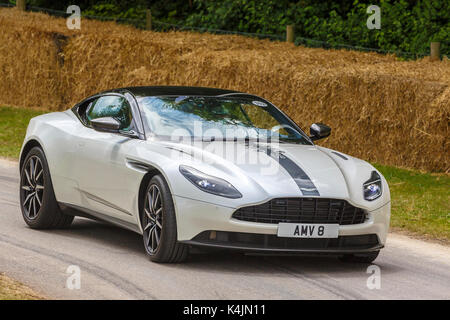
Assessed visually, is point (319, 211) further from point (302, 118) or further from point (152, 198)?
point (302, 118)

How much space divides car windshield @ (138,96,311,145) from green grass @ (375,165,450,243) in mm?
2506

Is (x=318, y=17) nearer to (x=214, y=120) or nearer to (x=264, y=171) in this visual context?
(x=214, y=120)

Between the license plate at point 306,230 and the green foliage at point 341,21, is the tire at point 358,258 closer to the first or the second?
the license plate at point 306,230

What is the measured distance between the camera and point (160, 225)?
8438 mm

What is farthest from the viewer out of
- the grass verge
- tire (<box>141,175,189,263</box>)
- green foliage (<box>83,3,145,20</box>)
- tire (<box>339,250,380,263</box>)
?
green foliage (<box>83,3,145,20</box>)

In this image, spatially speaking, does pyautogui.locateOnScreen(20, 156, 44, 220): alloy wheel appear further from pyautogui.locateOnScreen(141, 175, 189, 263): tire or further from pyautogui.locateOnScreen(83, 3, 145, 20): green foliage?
pyautogui.locateOnScreen(83, 3, 145, 20): green foliage

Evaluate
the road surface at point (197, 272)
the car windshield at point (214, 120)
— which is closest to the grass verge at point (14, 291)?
the road surface at point (197, 272)

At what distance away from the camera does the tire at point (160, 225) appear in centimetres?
829

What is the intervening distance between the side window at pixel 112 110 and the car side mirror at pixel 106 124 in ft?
0.76

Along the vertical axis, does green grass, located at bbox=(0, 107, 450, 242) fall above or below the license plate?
below

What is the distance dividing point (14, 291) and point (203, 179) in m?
1.79

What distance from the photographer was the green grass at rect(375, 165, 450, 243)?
11.7 meters

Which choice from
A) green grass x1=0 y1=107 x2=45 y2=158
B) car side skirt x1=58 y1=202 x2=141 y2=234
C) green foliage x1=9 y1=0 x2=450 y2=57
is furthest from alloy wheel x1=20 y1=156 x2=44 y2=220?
green foliage x1=9 y1=0 x2=450 y2=57

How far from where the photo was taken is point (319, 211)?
823cm
